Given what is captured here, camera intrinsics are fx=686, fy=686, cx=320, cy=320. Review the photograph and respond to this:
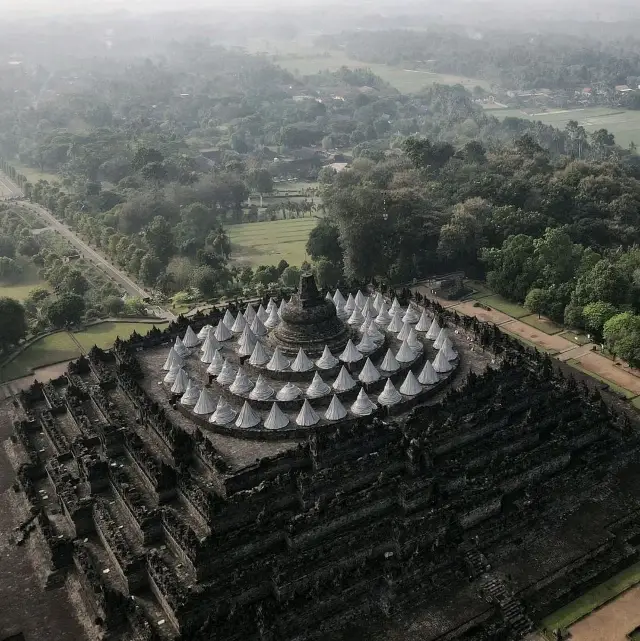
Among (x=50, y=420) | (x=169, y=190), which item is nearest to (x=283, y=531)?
(x=50, y=420)

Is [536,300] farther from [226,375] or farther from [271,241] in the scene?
[271,241]

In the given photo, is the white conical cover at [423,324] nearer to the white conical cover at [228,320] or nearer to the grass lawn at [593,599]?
the white conical cover at [228,320]

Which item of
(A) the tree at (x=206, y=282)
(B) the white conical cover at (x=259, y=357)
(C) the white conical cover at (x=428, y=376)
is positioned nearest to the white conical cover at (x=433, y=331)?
(C) the white conical cover at (x=428, y=376)

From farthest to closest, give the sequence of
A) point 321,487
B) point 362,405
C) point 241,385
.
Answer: point 241,385 < point 362,405 < point 321,487

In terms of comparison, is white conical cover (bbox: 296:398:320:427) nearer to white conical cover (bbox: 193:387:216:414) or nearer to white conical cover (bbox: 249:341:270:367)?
white conical cover (bbox: 193:387:216:414)

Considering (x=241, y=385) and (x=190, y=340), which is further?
(x=190, y=340)

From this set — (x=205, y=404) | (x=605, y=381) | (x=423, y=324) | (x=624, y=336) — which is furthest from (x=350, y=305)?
(x=624, y=336)

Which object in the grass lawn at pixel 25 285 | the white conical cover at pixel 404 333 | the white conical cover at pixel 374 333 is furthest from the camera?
the grass lawn at pixel 25 285
